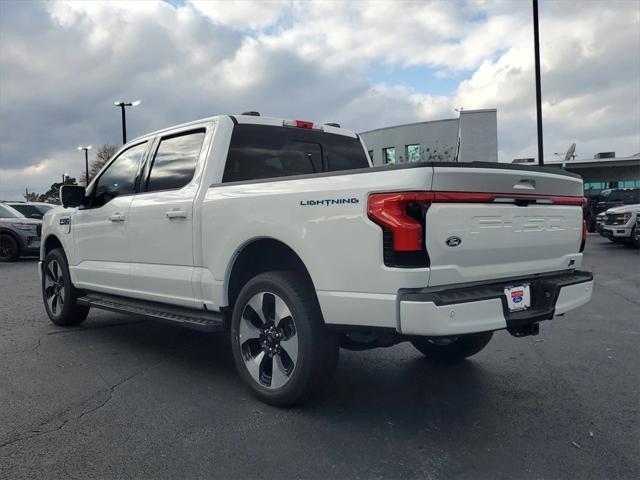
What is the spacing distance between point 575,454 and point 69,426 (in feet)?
9.82

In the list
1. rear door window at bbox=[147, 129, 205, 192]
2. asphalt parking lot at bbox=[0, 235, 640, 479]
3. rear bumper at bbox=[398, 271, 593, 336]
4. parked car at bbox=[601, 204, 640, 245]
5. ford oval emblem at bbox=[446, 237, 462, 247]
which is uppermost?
rear door window at bbox=[147, 129, 205, 192]

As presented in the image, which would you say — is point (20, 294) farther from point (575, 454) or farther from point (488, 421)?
point (575, 454)

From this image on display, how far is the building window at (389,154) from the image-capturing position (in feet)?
152

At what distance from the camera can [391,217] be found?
9.97 feet

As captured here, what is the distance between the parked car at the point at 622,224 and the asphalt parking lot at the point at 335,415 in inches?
426

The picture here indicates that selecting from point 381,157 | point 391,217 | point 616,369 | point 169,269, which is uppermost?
point 381,157

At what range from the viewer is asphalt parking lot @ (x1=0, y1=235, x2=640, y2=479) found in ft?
9.85

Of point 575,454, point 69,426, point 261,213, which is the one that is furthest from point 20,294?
point 575,454

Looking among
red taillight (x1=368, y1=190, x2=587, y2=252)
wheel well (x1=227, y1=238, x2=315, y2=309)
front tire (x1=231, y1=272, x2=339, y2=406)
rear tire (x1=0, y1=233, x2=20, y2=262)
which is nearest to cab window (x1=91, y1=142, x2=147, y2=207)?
wheel well (x1=227, y1=238, x2=315, y2=309)

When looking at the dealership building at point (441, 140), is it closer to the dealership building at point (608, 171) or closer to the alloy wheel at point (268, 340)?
the dealership building at point (608, 171)

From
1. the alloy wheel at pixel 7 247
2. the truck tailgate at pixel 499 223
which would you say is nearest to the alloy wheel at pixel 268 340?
the truck tailgate at pixel 499 223

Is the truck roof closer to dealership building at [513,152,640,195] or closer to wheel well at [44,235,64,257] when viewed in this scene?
wheel well at [44,235,64,257]

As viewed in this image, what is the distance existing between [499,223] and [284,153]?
2163mm

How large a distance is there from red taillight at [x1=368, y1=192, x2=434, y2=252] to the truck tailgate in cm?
6
